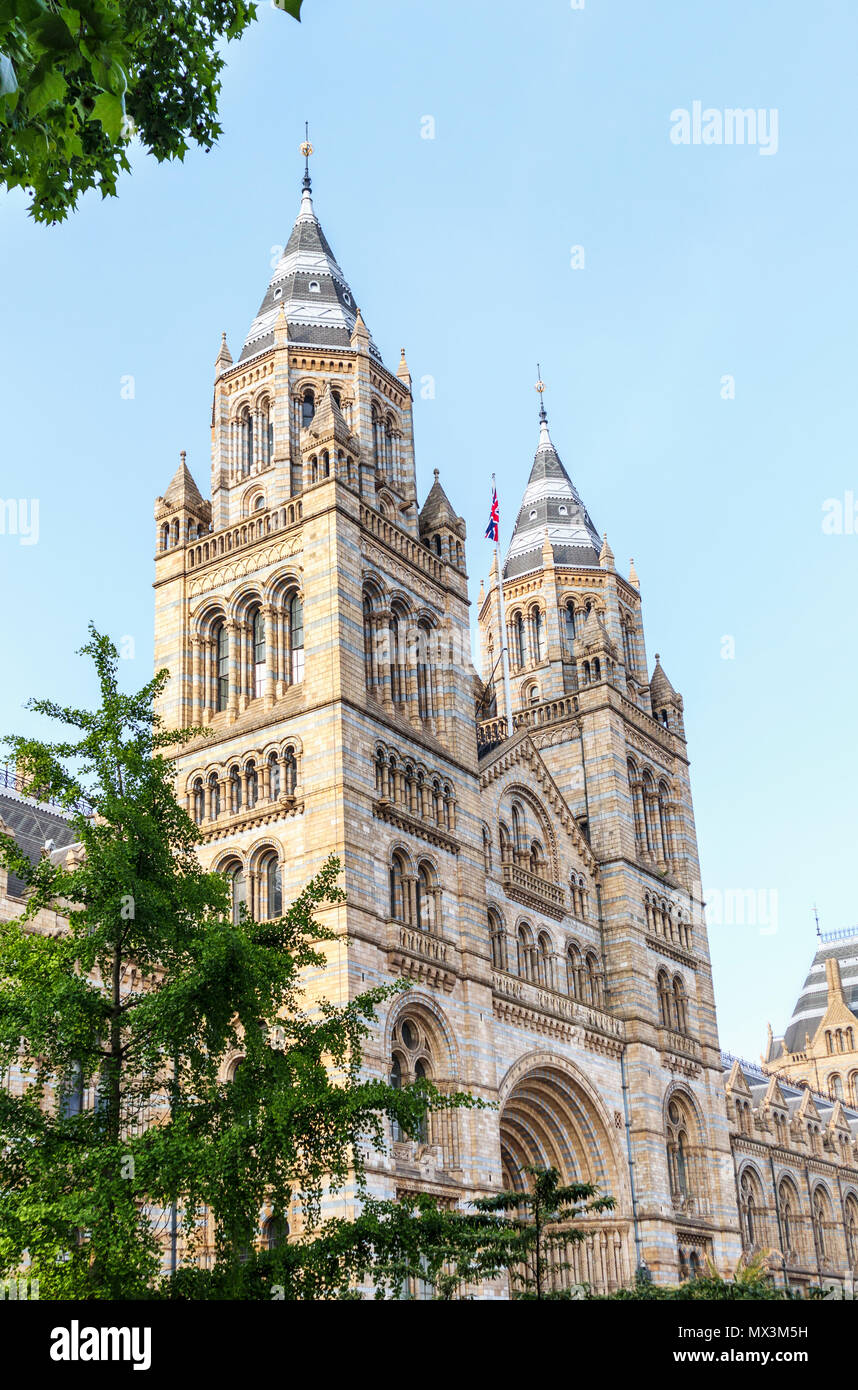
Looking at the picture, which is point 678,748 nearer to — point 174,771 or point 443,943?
point 443,943

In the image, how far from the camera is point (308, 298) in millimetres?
44906

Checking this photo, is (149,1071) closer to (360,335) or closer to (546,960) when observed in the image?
(546,960)

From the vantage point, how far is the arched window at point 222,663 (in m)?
39.9

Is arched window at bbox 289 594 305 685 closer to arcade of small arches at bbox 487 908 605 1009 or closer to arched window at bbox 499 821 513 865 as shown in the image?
arcade of small arches at bbox 487 908 605 1009

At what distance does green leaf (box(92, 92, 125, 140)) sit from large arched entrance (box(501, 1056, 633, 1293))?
126 feet

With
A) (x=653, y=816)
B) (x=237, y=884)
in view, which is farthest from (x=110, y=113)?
(x=653, y=816)

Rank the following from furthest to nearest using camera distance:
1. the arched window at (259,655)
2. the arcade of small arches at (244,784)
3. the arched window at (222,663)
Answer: the arched window at (222,663), the arched window at (259,655), the arcade of small arches at (244,784)

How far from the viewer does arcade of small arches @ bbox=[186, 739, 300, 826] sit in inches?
1411

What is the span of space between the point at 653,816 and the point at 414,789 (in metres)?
17.7

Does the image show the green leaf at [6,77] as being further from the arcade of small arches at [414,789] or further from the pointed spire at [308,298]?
the pointed spire at [308,298]

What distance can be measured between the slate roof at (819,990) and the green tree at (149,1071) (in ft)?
282

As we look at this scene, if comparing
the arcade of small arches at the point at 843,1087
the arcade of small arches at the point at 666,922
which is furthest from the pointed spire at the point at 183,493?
the arcade of small arches at the point at 843,1087

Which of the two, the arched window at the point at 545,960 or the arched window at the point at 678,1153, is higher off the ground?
the arched window at the point at 545,960
